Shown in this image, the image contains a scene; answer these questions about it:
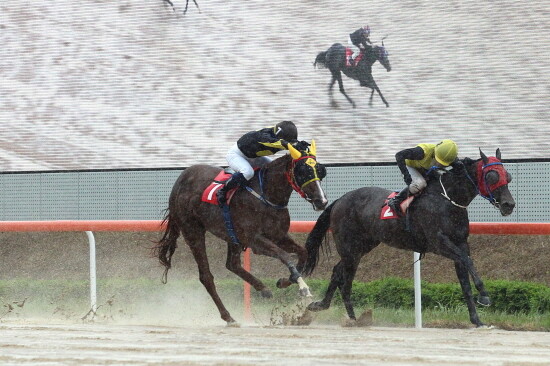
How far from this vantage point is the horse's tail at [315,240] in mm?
8820

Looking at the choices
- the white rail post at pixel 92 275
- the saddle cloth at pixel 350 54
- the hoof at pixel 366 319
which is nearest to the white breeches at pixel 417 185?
the hoof at pixel 366 319

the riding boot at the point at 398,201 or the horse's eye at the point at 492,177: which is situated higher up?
the horse's eye at the point at 492,177

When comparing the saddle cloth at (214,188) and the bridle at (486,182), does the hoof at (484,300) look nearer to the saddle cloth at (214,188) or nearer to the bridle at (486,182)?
the bridle at (486,182)

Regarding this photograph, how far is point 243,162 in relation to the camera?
332 inches

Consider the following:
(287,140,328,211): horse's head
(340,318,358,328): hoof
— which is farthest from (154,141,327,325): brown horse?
(340,318,358,328): hoof

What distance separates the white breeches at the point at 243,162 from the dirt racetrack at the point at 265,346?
131 centimetres

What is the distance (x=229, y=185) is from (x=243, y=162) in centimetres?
23

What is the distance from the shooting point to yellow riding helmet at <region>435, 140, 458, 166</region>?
7953mm

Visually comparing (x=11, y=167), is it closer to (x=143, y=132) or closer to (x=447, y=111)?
(x=143, y=132)

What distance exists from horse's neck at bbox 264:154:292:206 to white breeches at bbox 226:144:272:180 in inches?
9.2

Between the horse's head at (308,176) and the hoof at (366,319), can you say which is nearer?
the horse's head at (308,176)

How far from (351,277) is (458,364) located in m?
3.54

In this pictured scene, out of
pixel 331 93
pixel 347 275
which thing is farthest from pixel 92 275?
pixel 331 93

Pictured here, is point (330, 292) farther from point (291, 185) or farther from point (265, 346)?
point (265, 346)
